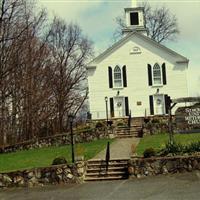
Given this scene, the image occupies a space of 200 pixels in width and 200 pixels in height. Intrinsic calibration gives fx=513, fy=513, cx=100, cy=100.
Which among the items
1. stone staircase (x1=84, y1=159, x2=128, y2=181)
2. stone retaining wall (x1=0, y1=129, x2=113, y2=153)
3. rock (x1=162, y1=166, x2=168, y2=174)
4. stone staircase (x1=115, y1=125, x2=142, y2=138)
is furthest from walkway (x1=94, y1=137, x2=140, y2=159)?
stone retaining wall (x1=0, y1=129, x2=113, y2=153)

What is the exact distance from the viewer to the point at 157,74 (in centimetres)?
4988

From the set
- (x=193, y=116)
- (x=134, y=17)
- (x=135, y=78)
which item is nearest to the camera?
(x=193, y=116)

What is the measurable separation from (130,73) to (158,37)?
15854 mm

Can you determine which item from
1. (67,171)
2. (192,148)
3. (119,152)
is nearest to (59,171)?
(67,171)

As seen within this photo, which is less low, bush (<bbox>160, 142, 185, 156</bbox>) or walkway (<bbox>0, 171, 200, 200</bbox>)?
bush (<bbox>160, 142, 185, 156</bbox>)

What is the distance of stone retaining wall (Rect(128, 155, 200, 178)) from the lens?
20.1m

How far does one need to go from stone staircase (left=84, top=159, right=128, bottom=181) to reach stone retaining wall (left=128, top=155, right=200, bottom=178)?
19.2 inches

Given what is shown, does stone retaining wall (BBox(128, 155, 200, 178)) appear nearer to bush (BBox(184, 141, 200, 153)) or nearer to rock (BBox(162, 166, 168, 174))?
rock (BBox(162, 166, 168, 174))

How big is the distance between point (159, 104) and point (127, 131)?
11159 mm

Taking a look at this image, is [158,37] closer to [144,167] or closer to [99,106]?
[99,106]

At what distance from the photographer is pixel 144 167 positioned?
20.5m

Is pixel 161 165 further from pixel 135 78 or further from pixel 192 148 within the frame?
pixel 135 78

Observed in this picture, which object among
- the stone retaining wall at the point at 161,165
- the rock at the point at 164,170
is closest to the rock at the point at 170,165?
the stone retaining wall at the point at 161,165

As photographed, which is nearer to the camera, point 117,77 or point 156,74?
point 156,74
